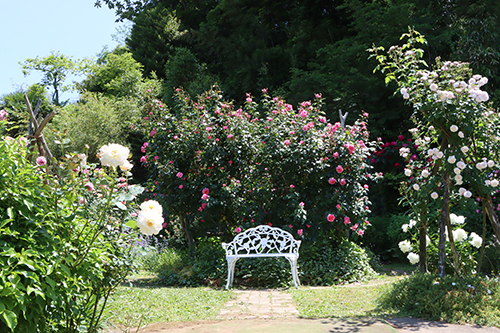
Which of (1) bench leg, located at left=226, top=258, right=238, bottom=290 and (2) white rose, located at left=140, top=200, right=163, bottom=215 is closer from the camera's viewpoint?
(2) white rose, located at left=140, top=200, right=163, bottom=215

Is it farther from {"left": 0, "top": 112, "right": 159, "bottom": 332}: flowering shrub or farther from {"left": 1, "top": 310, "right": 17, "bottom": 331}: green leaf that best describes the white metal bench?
{"left": 1, "top": 310, "right": 17, "bottom": 331}: green leaf

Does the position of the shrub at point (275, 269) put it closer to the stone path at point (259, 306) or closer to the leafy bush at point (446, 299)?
the stone path at point (259, 306)

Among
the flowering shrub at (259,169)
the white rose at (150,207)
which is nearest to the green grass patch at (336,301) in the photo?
the flowering shrub at (259,169)

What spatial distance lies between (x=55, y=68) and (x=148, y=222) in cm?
2912

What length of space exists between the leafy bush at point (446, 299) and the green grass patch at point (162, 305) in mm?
1850

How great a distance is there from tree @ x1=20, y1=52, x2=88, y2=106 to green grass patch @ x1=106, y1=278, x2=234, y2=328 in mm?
25396

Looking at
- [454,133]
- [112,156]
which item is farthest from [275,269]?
[112,156]

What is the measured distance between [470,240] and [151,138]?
5273 millimetres

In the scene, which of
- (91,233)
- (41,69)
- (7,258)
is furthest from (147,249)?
(41,69)

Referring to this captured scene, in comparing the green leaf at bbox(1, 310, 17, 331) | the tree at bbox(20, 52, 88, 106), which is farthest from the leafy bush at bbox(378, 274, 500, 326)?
the tree at bbox(20, 52, 88, 106)

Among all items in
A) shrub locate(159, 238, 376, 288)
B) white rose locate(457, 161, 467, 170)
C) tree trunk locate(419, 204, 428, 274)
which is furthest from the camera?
shrub locate(159, 238, 376, 288)

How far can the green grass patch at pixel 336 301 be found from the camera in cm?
390

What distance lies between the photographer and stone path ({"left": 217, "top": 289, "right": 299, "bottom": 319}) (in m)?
3.84

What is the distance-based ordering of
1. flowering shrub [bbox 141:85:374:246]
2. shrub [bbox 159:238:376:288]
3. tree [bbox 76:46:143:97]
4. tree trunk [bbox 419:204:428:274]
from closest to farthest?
tree trunk [bbox 419:204:428:274]
shrub [bbox 159:238:376:288]
flowering shrub [bbox 141:85:374:246]
tree [bbox 76:46:143:97]
